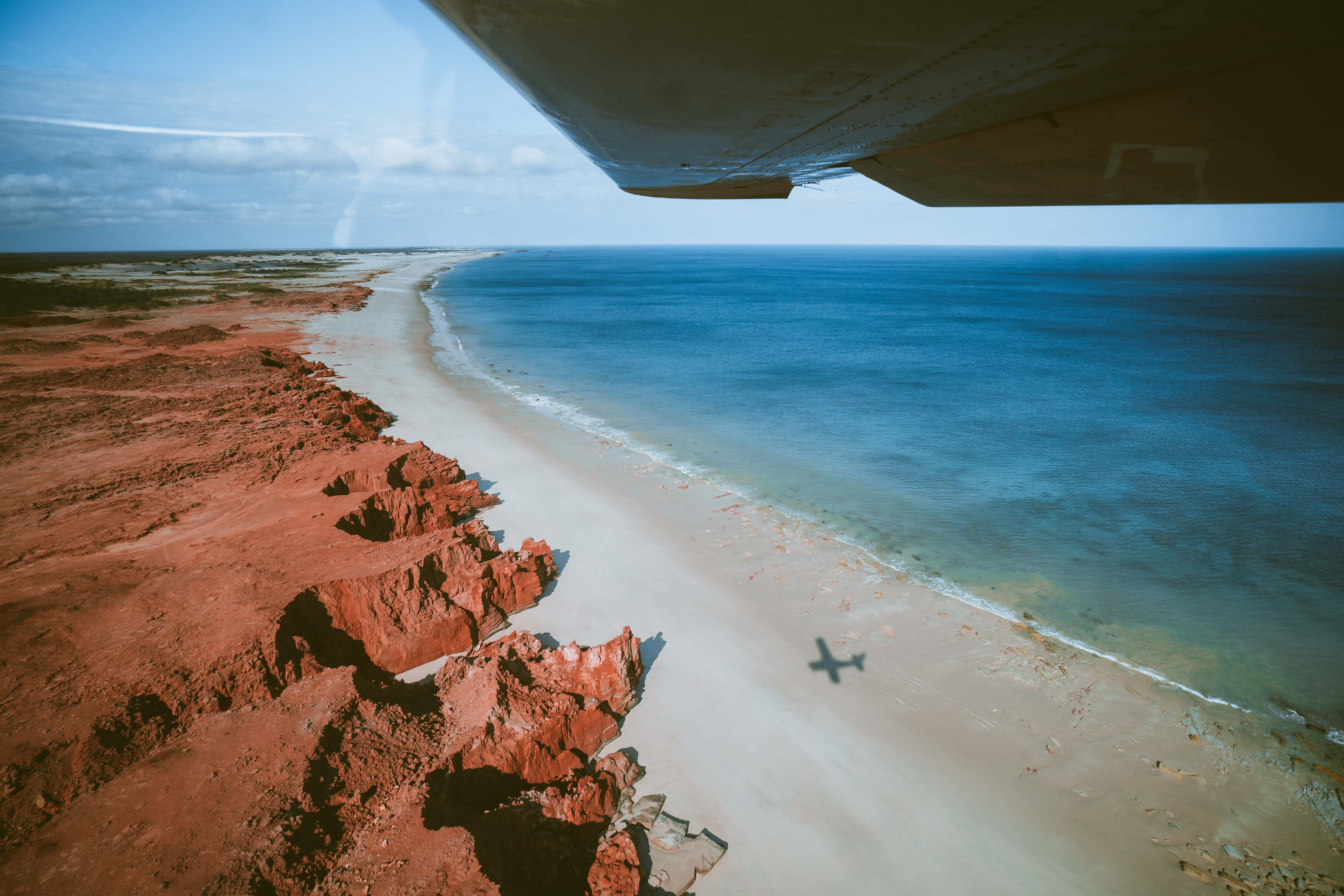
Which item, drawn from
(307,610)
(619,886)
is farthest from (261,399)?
(619,886)

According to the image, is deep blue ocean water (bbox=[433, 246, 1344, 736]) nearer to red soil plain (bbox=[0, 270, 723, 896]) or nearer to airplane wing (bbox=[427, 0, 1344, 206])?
red soil plain (bbox=[0, 270, 723, 896])

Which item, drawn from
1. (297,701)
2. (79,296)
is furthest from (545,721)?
(79,296)

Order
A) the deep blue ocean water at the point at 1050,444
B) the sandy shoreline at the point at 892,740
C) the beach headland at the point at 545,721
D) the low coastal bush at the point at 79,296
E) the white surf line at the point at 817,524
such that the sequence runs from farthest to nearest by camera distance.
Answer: the low coastal bush at the point at 79,296, the deep blue ocean water at the point at 1050,444, the white surf line at the point at 817,524, the sandy shoreline at the point at 892,740, the beach headland at the point at 545,721

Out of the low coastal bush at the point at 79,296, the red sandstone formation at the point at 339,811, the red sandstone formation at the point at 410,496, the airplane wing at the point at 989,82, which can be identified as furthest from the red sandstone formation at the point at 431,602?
the low coastal bush at the point at 79,296

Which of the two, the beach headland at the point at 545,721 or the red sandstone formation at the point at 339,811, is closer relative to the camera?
the red sandstone formation at the point at 339,811

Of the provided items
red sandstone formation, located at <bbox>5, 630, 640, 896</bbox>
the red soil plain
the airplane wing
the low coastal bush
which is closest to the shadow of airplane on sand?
the red soil plain

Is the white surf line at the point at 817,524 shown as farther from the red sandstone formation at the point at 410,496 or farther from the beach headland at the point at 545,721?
the red sandstone formation at the point at 410,496

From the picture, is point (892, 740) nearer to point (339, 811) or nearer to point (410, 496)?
point (339, 811)
